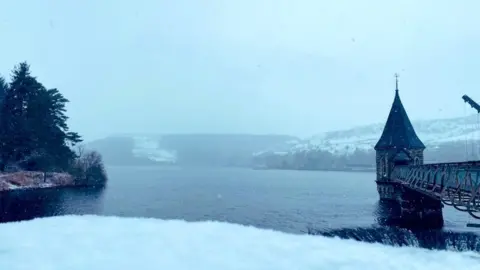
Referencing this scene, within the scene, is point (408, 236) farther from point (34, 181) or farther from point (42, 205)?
point (34, 181)

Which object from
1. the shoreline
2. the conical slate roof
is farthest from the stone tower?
the shoreline

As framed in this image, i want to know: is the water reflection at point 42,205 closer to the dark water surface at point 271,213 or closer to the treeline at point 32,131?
the dark water surface at point 271,213

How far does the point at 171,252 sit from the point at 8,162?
5862cm

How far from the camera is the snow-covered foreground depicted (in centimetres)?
2092

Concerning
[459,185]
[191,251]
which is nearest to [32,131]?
[191,251]

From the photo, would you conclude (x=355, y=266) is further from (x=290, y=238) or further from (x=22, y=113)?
(x=22, y=113)

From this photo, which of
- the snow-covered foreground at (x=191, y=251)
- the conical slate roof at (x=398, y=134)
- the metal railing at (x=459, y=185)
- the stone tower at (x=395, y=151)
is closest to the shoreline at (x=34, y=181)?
the snow-covered foreground at (x=191, y=251)

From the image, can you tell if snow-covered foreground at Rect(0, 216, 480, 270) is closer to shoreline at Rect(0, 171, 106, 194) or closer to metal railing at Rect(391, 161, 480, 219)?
metal railing at Rect(391, 161, 480, 219)

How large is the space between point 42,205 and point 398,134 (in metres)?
46.2

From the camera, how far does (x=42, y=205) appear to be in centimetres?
4591

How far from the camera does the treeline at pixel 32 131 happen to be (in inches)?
2657

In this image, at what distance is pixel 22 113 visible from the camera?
71.8 m

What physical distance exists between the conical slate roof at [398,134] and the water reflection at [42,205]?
126ft

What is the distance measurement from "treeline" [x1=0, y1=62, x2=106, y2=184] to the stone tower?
53.7m
